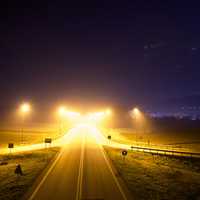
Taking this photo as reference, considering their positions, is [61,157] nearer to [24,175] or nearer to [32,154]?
[32,154]

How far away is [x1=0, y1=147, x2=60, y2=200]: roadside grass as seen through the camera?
19311 mm

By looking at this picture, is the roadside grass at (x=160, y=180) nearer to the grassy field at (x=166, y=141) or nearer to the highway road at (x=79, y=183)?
the highway road at (x=79, y=183)

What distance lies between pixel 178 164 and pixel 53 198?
2136 centimetres

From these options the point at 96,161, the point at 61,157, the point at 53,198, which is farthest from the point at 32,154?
the point at 53,198

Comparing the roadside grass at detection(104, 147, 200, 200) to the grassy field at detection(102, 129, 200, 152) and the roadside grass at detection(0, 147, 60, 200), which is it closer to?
the roadside grass at detection(0, 147, 60, 200)

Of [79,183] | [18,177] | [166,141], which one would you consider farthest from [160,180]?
[166,141]

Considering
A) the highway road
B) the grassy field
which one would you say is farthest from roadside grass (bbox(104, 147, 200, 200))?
the grassy field

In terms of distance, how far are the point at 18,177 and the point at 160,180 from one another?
43.6 feet

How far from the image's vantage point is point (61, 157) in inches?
1347

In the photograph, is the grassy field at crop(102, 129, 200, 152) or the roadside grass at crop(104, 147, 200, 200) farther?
the grassy field at crop(102, 129, 200, 152)

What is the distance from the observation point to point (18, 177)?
2361 centimetres

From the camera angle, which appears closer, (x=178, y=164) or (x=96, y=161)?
(x=96, y=161)

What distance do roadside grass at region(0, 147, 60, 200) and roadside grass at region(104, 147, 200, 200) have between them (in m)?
8.37

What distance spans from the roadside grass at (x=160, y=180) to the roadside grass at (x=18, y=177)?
8.37 metres
